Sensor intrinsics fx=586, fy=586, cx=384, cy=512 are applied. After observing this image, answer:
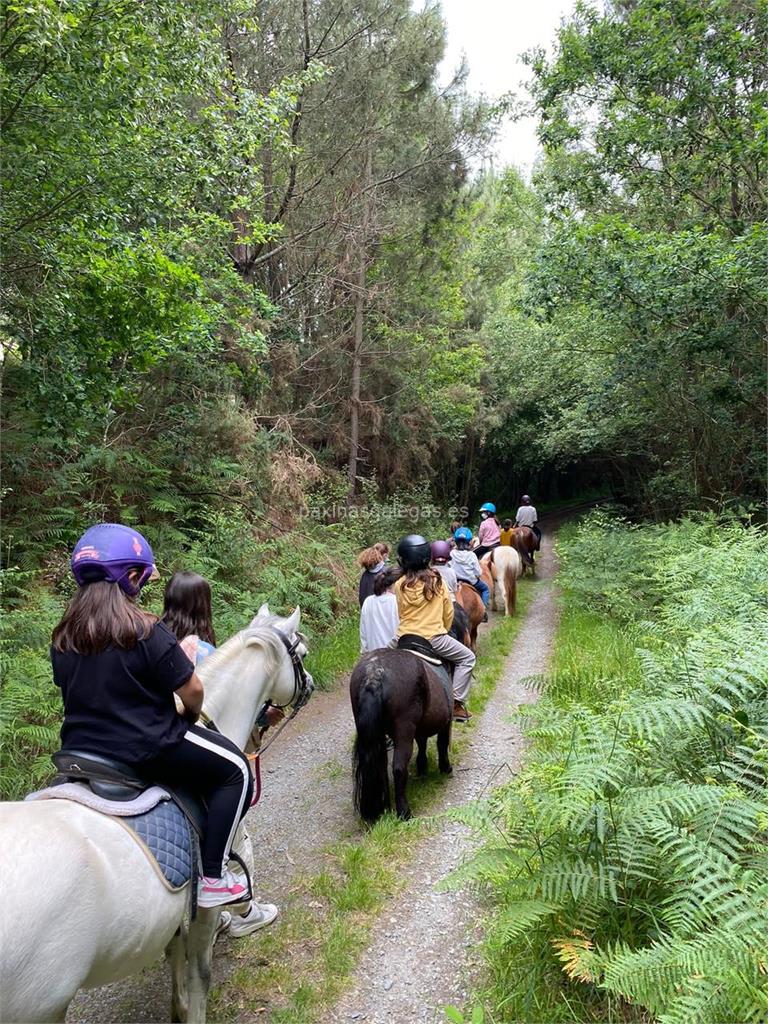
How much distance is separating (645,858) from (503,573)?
9496mm

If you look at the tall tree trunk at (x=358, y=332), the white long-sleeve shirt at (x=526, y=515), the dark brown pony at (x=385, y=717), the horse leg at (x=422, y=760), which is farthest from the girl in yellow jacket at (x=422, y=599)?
the white long-sleeve shirt at (x=526, y=515)

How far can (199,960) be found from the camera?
2748 mm

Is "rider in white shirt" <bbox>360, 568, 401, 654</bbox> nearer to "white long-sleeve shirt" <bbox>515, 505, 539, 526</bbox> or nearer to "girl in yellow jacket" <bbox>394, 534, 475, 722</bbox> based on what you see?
"girl in yellow jacket" <bbox>394, 534, 475, 722</bbox>

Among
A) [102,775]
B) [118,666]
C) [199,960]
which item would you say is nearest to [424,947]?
[199,960]

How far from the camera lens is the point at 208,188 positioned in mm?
7020

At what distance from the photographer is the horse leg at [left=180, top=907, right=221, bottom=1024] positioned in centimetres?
272

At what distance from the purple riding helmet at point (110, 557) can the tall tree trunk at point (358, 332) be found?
494 inches

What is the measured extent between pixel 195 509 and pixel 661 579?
769 cm

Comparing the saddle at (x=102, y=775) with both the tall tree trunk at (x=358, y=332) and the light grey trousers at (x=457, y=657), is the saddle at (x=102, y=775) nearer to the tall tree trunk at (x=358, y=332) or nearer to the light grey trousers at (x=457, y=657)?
the light grey trousers at (x=457, y=657)

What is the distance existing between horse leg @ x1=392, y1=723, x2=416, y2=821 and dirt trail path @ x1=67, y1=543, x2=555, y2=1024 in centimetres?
35

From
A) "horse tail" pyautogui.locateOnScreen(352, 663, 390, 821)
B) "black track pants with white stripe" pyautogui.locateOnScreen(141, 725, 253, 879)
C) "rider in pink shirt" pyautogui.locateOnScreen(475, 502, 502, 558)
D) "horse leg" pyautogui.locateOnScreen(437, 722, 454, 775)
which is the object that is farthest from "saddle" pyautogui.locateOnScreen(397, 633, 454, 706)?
"rider in pink shirt" pyautogui.locateOnScreen(475, 502, 502, 558)

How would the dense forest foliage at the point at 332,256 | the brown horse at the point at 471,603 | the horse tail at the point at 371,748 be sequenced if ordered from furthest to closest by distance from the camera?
the brown horse at the point at 471,603, the dense forest foliage at the point at 332,256, the horse tail at the point at 371,748

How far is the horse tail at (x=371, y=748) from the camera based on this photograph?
4.41 m

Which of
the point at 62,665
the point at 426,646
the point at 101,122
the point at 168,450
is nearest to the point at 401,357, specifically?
the point at 168,450
